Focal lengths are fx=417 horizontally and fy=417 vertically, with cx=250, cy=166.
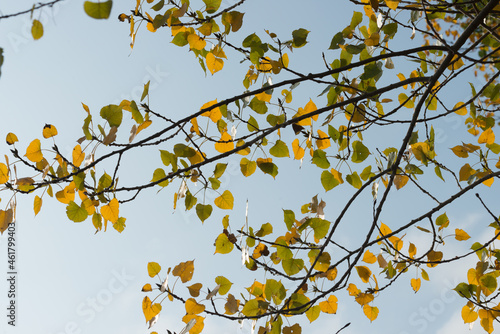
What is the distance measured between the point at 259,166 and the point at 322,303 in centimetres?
67

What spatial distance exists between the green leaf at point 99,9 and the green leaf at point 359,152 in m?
1.22

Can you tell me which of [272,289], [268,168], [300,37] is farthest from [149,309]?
[300,37]

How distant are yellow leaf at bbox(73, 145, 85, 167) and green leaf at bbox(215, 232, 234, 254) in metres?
0.60

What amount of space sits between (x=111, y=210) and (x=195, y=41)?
0.76 metres

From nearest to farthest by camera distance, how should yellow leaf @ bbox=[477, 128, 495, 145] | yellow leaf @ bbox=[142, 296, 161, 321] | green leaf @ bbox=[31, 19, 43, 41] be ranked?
green leaf @ bbox=[31, 19, 43, 41], yellow leaf @ bbox=[142, 296, 161, 321], yellow leaf @ bbox=[477, 128, 495, 145]

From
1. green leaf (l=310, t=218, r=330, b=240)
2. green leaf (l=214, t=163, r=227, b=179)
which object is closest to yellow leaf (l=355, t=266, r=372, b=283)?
green leaf (l=310, t=218, r=330, b=240)

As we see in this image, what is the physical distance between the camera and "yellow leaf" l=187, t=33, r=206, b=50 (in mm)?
1712

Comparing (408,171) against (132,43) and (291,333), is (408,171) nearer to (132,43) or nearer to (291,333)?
(291,333)

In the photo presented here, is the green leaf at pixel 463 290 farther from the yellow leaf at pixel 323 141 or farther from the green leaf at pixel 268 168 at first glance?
the green leaf at pixel 268 168

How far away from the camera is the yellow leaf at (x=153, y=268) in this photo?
5.45ft

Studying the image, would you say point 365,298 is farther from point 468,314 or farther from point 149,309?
point 149,309

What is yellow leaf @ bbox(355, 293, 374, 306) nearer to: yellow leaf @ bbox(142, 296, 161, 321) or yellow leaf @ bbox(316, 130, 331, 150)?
yellow leaf @ bbox(316, 130, 331, 150)

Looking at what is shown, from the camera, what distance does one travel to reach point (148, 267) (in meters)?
1.66

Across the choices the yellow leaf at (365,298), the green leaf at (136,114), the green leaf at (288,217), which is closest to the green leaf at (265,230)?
the green leaf at (288,217)
